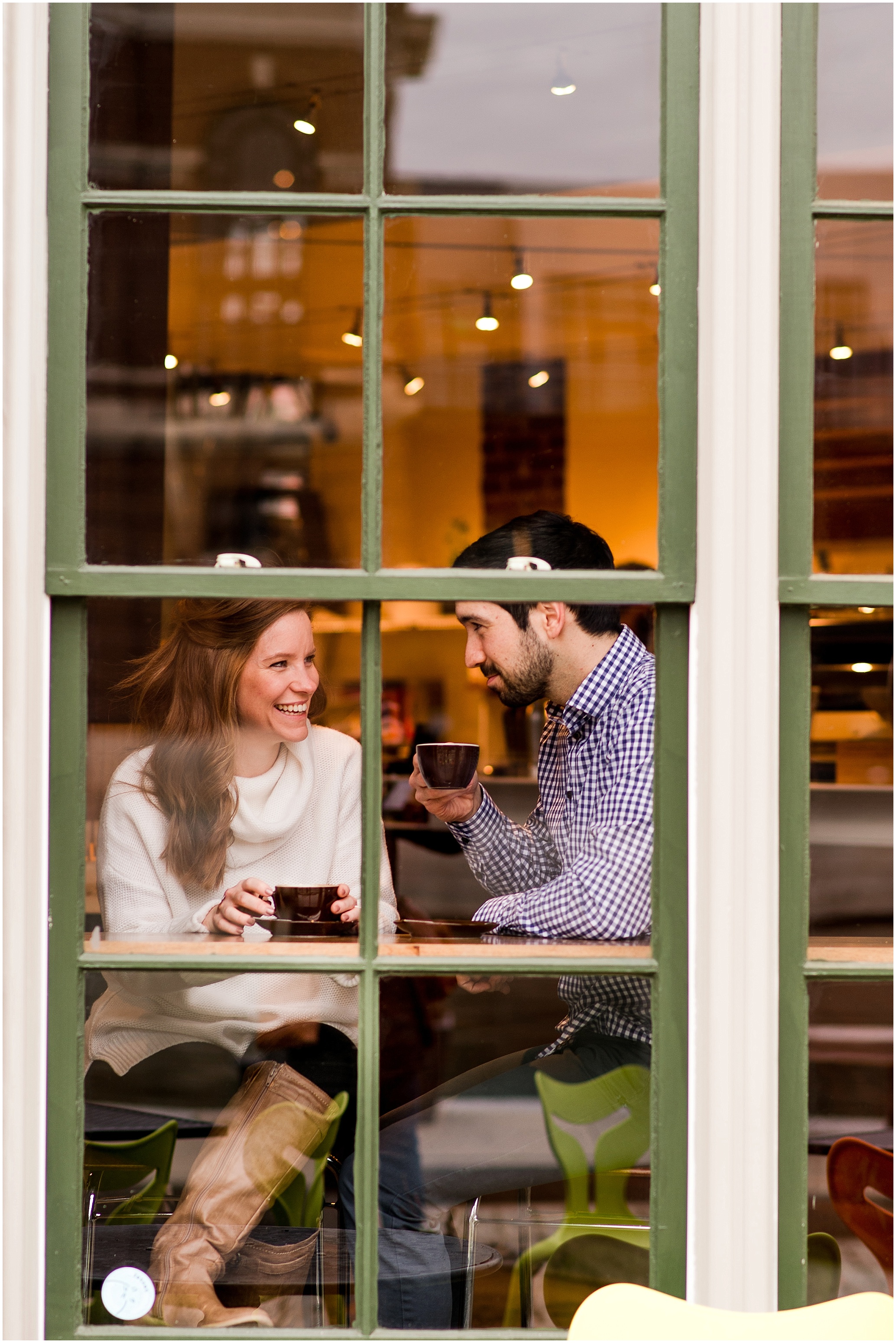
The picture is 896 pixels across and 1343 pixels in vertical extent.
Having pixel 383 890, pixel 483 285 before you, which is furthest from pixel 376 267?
pixel 383 890

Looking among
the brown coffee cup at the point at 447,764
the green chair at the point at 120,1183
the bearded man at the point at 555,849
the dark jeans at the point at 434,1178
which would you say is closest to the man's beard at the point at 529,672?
the bearded man at the point at 555,849

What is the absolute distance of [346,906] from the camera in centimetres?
160

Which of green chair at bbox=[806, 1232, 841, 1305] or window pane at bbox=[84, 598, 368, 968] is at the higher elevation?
window pane at bbox=[84, 598, 368, 968]

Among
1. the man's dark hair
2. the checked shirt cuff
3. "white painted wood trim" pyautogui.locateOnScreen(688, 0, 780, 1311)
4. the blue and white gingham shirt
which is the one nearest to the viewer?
"white painted wood trim" pyautogui.locateOnScreen(688, 0, 780, 1311)

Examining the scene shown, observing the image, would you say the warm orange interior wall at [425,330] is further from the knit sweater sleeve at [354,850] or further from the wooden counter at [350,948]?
the wooden counter at [350,948]

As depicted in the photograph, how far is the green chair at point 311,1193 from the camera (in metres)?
1.53

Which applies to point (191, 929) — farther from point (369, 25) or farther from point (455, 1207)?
point (369, 25)

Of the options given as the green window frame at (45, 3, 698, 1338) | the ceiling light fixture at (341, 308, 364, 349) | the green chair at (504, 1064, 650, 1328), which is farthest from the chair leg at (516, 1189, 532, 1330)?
the ceiling light fixture at (341, 308, 364, 349)

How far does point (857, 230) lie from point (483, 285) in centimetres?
68

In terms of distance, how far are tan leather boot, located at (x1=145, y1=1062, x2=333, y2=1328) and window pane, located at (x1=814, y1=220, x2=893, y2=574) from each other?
104 cm

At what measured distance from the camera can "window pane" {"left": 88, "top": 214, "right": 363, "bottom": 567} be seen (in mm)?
1520

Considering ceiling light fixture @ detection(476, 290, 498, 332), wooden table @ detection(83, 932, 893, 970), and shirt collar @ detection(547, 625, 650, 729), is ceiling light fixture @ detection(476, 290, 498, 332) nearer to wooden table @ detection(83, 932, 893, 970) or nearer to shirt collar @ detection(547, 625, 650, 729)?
shirt collar @ detection(547, 625, 650, 729)

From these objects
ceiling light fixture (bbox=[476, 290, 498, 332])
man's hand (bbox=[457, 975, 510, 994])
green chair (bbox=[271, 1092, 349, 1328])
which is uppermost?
ceiling light fixture (bbox=[476, 290, 498, 332])

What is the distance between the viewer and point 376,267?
150 centimetres
